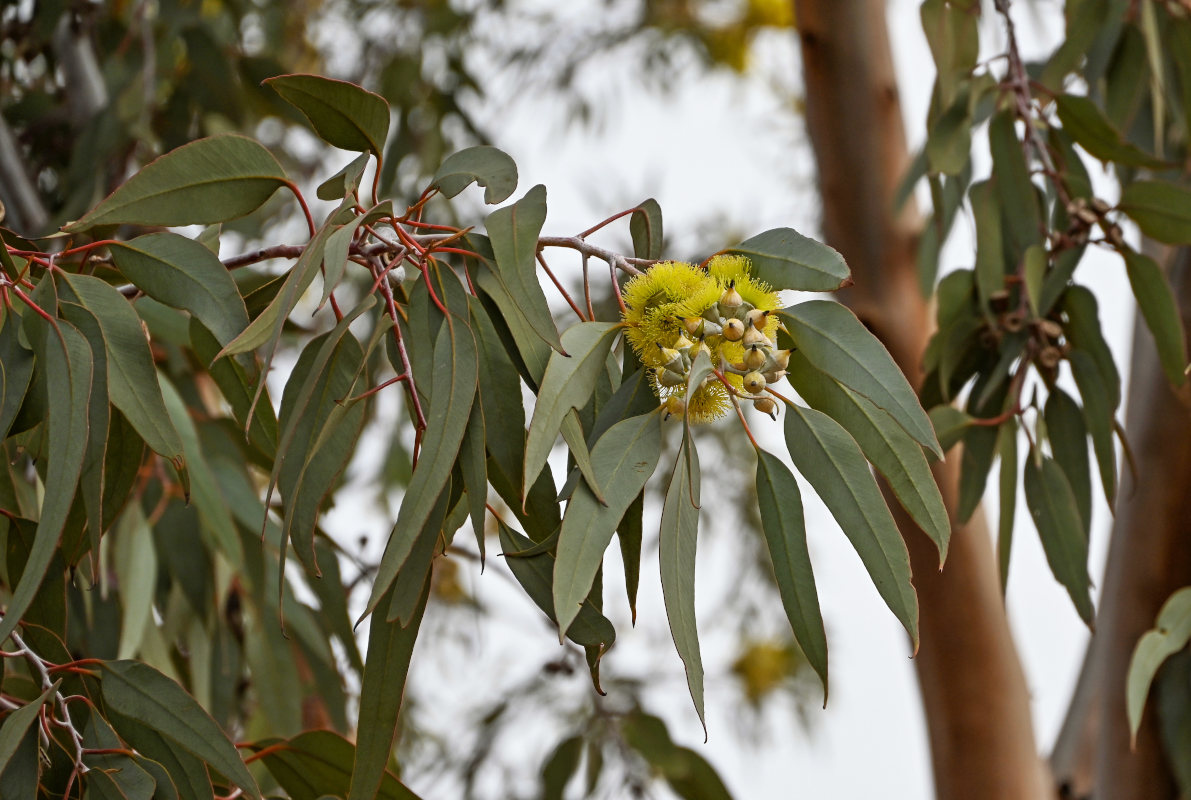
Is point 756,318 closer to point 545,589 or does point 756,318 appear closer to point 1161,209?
point 545,589

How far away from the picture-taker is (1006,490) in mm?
652

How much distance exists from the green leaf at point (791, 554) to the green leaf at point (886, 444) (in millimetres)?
27

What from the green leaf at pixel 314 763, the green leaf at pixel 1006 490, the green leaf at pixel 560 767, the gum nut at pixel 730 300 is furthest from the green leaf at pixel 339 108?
the green leaf at pixel 560 767

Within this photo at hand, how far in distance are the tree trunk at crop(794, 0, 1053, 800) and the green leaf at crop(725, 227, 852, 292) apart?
1.69ft

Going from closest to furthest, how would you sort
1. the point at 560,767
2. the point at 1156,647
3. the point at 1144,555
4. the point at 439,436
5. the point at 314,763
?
1. the point at 439,436
2. the point at 314,763
3. the point at 1156,647
4. the point at 1144,555
5. the point at 560,767

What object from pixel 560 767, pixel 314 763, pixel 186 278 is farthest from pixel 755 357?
pixel 560 767

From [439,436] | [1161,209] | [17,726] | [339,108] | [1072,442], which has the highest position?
[1161,209]

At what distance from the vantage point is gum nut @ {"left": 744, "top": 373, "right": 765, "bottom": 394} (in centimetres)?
34

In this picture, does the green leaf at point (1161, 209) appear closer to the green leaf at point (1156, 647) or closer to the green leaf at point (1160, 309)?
the green leaf at point (1160, 309)

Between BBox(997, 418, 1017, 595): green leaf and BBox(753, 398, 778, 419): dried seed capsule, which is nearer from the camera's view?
BBox(753, 398, 778, 419): dried seed capsule

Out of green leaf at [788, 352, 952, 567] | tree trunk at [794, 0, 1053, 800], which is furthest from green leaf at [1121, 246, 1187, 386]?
green leaf at [788, 352, 952, 567]

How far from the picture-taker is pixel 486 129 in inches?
64.7

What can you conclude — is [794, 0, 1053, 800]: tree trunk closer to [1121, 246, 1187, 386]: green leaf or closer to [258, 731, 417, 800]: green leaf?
[1121, 246, 1187, 386]: green leaf

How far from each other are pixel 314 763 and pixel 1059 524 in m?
0.44
